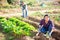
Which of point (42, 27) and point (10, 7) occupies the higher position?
point (42, 27)

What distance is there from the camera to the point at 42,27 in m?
10.3

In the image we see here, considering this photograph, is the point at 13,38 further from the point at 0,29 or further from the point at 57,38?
the point at 0,29

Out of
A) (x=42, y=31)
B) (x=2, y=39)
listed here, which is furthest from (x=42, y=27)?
(x=2, y=39)

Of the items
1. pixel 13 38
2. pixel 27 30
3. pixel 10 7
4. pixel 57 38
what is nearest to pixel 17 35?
pixel 13 38

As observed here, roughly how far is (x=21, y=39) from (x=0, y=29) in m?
3.81

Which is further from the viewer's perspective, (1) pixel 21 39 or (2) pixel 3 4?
(2) pixel 3 4

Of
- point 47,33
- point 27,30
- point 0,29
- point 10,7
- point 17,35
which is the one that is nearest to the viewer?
point 47,33

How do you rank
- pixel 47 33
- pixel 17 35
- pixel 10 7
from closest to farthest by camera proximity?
pixel 47 33 < pixel 17 35 < pixel 10 7

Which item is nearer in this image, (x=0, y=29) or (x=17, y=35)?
(x=17, y=35)

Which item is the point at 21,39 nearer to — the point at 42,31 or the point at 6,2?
the point at 42,31

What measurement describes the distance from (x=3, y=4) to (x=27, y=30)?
1597 cm

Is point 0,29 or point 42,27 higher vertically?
point 42,27

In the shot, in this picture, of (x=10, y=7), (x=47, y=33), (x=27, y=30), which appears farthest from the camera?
(x=10, y=7)

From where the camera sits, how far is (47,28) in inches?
404
